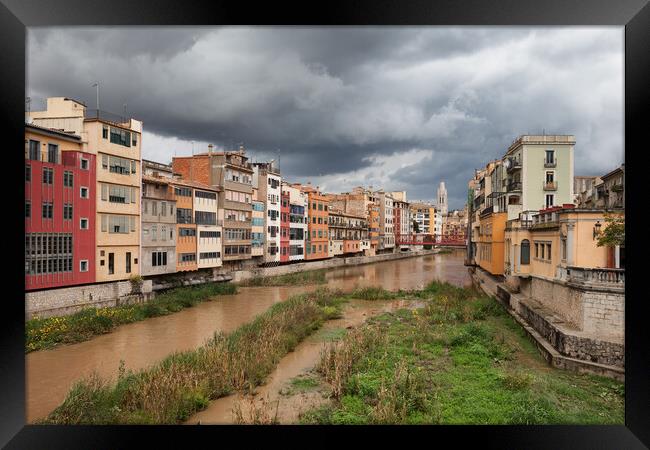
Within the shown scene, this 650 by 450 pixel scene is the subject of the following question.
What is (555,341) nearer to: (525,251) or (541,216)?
(541,216)

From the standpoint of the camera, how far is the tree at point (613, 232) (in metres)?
7.37

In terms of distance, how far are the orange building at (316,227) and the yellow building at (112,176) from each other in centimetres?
1514

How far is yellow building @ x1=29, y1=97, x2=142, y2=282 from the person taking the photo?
1188 centimetres

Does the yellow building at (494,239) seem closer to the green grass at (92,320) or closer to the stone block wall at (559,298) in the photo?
the stone block wall at (559,298)

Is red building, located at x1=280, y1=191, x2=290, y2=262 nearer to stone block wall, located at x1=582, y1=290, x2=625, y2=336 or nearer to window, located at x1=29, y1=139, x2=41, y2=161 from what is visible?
window, located at x1=29, y1=139, x2=41, y2=161

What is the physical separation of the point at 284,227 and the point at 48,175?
49.1 ft

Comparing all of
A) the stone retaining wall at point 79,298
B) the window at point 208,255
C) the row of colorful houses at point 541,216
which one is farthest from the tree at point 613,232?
the window at point 208,255

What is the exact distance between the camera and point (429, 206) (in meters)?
64.0

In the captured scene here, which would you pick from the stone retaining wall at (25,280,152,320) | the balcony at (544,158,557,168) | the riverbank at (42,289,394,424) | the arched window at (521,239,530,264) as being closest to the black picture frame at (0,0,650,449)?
the riverbank at (42,289,394,424)

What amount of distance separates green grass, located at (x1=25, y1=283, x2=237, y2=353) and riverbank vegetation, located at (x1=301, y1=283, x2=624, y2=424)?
5721 millimetres

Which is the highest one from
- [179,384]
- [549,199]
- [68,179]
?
[68,179]

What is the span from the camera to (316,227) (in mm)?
28703

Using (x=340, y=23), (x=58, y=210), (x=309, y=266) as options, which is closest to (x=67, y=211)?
(x=58, y=210)

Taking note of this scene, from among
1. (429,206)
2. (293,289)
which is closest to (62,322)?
(293,289)
